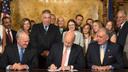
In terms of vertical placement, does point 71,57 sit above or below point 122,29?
below

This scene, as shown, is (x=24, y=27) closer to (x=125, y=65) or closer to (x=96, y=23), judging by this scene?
(x=96, y=23)

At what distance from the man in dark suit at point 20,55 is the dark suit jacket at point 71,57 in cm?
30

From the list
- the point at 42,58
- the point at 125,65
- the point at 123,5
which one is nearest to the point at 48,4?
the point at 123,5

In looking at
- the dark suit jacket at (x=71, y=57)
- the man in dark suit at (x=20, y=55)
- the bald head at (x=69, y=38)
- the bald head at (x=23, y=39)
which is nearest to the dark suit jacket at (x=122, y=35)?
the dark suit jacket at (x=71, y=57)

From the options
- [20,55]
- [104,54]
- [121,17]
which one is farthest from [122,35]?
[20,55]

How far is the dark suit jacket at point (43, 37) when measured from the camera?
7.74 metres

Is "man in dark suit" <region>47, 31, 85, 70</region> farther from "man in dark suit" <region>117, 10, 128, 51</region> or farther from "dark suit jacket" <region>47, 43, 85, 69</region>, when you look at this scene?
"man in dark suit" <region>117, 10, 128, 51</region>

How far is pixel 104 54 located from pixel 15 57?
4.66 feet

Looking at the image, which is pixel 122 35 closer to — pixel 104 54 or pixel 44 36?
pixel 104 54

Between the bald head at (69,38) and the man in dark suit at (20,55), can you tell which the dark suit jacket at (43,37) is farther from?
the bald head at (69,38)

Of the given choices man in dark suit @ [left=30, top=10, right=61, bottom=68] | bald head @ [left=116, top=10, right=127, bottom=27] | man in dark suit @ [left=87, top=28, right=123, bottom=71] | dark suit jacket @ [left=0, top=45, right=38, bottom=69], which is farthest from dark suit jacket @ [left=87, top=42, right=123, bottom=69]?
man in dark suit @ [left=30, top=10, right=61, bottom=68]

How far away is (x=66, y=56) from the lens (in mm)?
6363

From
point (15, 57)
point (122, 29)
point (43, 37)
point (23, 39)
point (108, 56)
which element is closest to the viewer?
point (23, 39)

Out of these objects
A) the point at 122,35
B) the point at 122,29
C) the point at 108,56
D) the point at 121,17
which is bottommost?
the point at 108,56
